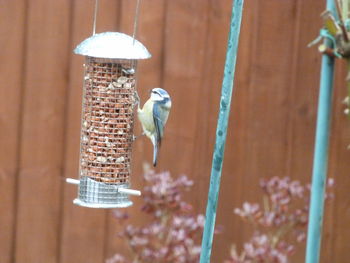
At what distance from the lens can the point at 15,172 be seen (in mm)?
3527

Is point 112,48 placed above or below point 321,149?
above

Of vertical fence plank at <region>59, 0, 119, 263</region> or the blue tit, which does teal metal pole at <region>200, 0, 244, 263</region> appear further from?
vertical fence plank at <region>59, 0, 119, 263</region>

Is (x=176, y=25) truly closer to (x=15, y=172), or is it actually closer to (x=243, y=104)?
(x=243, y=104)

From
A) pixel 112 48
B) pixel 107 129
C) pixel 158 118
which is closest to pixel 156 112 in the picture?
pixel 158 118

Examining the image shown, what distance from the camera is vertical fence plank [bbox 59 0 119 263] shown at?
342cm

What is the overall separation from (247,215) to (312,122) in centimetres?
57

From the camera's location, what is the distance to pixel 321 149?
54.0 inches

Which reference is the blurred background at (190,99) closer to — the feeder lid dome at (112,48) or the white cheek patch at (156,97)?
the white cheek patch at (156,97)

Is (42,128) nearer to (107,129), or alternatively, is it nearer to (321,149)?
(107,129)

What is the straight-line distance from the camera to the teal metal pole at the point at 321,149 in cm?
134

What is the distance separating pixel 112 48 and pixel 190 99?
3.88 feet

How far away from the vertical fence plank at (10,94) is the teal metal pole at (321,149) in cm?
230

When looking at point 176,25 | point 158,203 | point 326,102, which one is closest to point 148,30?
point 176,25

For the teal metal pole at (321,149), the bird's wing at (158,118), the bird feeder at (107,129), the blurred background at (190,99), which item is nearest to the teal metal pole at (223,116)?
the teal metal pole at (321,149)
